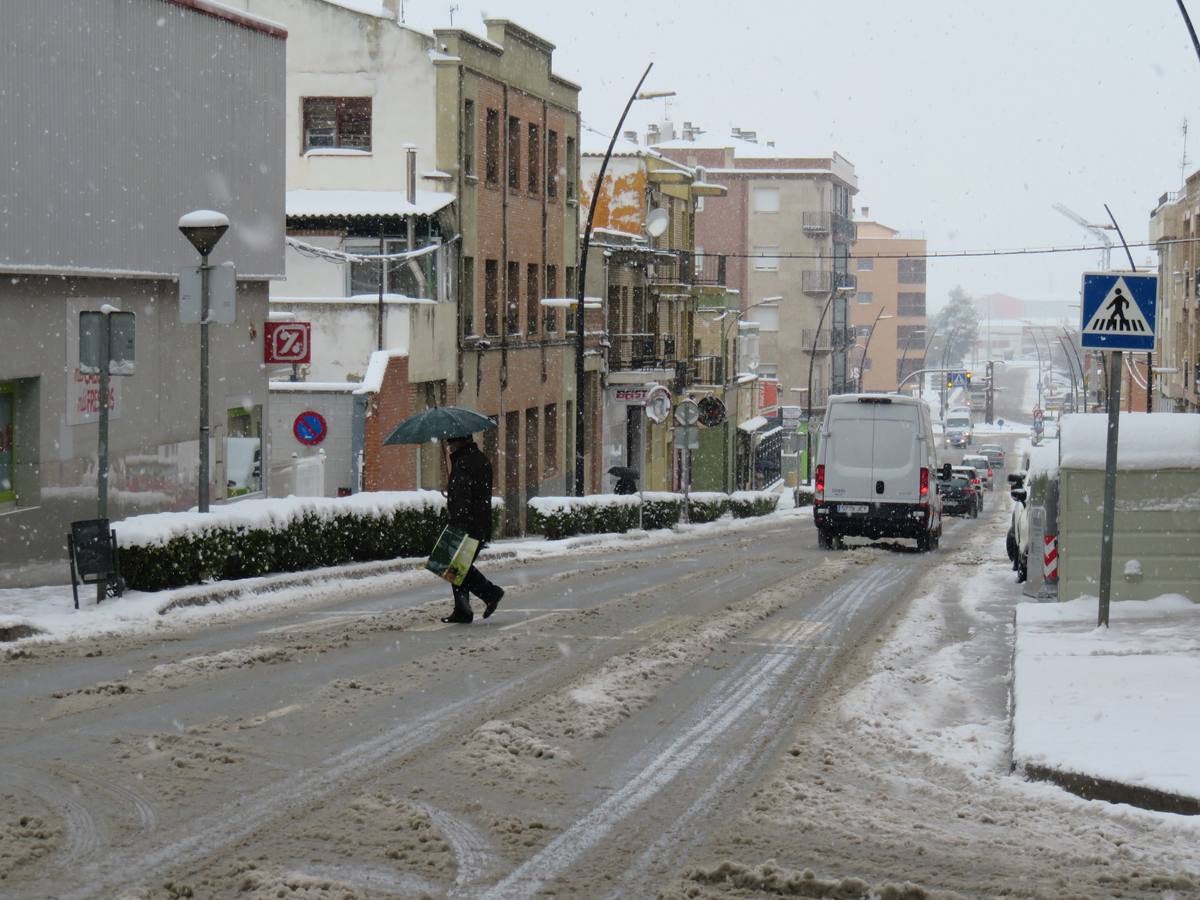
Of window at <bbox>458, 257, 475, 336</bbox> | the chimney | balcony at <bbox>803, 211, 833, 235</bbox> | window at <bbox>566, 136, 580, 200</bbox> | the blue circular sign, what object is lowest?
the blue circular sign

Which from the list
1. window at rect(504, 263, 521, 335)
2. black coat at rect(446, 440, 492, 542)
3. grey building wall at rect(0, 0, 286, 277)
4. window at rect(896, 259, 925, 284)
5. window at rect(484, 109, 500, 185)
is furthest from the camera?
window at rect(896, 259, 925, 284)

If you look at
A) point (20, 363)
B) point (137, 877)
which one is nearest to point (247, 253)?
point (20, 363)

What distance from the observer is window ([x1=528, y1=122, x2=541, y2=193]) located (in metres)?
47.9

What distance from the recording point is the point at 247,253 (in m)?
25.2

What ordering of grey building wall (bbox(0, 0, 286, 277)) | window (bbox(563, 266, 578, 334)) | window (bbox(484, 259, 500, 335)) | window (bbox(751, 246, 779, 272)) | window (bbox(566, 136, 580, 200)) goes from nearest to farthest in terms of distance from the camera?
1. grey building wall (bbox(0, 0, 286, 277))
2. window (bbox(484, 259, 500, 335))
3. window (bbox(563, 266, 578, 334))
4. window (bbox(566, 136, 580, 200))
5. window (bbox(751, 246, 779, 272))

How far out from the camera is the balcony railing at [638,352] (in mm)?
56594

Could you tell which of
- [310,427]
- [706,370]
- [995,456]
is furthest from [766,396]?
[310,427]

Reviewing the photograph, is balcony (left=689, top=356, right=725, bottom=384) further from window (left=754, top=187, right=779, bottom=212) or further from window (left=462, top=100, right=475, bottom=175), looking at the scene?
window (left=754, top=187, right=779, bottom=212)

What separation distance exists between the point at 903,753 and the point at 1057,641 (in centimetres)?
404

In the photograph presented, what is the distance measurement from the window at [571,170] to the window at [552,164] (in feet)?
4.33

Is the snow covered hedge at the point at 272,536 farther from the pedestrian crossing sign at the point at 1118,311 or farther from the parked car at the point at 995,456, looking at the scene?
the parked car at the point at 995,456

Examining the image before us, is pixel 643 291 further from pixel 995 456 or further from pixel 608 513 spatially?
pixel 995 456

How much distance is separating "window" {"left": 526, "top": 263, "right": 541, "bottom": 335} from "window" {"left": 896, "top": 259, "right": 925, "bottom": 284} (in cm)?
12012

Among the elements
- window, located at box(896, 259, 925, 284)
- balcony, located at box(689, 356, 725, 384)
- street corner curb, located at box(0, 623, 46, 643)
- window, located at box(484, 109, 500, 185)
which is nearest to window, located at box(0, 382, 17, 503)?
street corner curb, located at box(0, 623, 46, 643)
